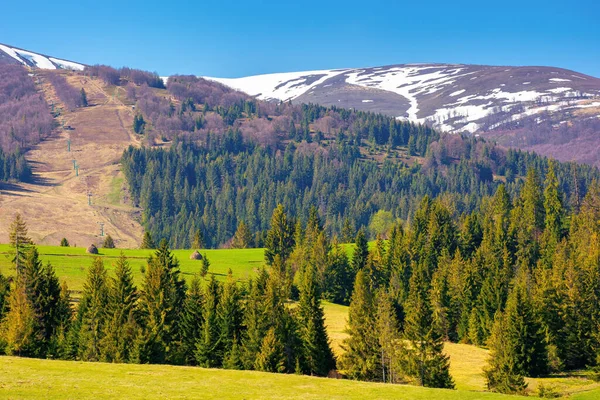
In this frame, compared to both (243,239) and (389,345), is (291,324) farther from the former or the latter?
(243,239)

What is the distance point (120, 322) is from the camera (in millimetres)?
72375

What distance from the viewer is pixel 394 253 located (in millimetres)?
147750

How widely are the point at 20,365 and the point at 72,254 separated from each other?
86.0m

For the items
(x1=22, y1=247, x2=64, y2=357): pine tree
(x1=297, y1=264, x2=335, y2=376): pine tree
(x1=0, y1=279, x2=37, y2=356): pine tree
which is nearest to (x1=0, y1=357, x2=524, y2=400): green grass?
(x1=0, y1=279, x2=37, y2=356): pine tree

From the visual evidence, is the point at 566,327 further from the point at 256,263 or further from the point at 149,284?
the point at 256,263

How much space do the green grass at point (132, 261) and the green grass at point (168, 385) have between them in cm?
5974

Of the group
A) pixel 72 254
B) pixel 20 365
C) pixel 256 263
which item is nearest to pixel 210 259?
pixel 256 263

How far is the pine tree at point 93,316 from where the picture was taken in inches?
2859

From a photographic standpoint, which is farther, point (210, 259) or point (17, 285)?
point (210, 259)

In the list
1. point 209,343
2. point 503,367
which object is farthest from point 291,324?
point 503,367

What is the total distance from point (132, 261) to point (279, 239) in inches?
1379

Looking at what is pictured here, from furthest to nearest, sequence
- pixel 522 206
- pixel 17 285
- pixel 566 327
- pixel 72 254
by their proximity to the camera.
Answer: pixel 522 206
pixel 72 254
pixel 566 327
pixel 17 285

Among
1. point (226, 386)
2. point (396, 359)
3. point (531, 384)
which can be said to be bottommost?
point (531, 384)

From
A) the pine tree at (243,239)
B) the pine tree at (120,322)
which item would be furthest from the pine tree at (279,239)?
the pine tree at (120,322)
